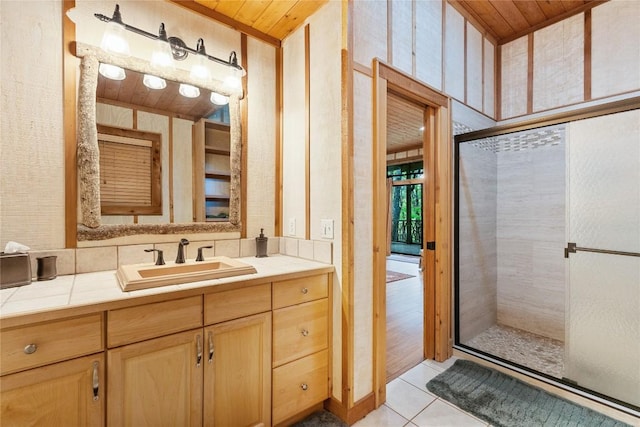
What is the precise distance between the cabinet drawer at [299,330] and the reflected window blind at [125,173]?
108 cm

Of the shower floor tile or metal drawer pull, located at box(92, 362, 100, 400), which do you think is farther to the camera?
the shower floor tile

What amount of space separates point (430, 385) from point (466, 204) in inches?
61.7

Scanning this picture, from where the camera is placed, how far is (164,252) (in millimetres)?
→ 1763

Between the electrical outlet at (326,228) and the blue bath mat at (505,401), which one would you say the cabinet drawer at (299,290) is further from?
the blue bath mat at (505,401)

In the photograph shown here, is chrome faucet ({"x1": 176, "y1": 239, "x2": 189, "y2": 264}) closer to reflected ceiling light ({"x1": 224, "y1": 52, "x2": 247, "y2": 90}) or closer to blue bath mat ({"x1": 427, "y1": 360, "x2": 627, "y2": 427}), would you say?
reflected ceiling light ({"x1": 224, "y1": 52, "x2": 247, "y2": 90})

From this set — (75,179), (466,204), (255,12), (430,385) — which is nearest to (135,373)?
(75,179)

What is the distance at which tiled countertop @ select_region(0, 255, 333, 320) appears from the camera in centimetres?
101

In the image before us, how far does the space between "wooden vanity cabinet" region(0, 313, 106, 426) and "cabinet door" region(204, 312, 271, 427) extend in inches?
16.4

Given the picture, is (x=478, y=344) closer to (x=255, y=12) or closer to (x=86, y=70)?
(x=255, y=12)

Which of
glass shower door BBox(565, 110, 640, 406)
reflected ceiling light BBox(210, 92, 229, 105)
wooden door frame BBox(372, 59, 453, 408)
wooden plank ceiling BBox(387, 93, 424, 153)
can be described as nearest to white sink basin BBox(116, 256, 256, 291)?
reflected ceiling light BBox(210, 92, 229, 105)

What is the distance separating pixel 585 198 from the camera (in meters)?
1.95

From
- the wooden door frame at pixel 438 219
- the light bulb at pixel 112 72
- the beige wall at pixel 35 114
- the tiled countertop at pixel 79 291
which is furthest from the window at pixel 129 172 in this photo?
the wooden door frame at pixel 438 219

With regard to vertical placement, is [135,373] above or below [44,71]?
below

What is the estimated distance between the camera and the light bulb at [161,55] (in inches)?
67.1
